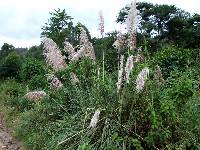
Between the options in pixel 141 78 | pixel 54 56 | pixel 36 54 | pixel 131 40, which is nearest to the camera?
pixel 141 78

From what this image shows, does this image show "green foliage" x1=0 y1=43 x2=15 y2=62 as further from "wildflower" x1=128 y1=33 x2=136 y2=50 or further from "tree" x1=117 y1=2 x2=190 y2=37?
"wildflower" x1=128 y1=33 x2=136 y2=50

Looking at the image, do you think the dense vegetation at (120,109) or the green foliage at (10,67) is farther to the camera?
the green foliage at (10,67)

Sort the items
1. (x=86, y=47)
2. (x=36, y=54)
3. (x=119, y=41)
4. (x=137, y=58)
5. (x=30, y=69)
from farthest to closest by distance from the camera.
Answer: (x=36, y=54) → (x=30, y=69) → (x=86, y=47) → (x=137, y=58) → (x=119, y=41)

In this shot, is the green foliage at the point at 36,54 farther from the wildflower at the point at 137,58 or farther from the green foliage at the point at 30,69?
the wildflower at the point at 137,58

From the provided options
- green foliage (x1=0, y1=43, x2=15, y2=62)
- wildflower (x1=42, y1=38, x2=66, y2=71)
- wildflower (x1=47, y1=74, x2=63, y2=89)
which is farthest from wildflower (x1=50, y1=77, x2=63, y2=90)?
green foliage (x1=0, y1=43, x2=15, y2=62)

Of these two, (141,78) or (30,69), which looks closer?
(141,78)

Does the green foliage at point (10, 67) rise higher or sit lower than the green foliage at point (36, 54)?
lower

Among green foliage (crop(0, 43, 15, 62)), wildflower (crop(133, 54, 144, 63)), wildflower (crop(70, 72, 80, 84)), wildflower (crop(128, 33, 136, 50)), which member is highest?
green foliage (crop(0, 43, 15, 62))

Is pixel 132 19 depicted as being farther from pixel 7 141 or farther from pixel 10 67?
pixel 10 67

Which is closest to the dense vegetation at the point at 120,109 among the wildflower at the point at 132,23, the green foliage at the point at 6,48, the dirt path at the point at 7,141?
the wildflower at the point at 132,23

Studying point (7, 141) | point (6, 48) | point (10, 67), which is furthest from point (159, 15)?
point (7, 141)

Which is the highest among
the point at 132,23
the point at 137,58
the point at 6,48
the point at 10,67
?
the point at 6,48

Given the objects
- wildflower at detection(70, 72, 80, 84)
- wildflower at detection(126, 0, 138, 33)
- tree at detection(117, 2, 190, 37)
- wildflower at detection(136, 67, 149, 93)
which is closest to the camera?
wildflower at detection(136, 67, 149, 93)

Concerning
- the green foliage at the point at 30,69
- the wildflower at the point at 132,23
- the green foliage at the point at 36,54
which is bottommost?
the wildflower at the point at 132,23
